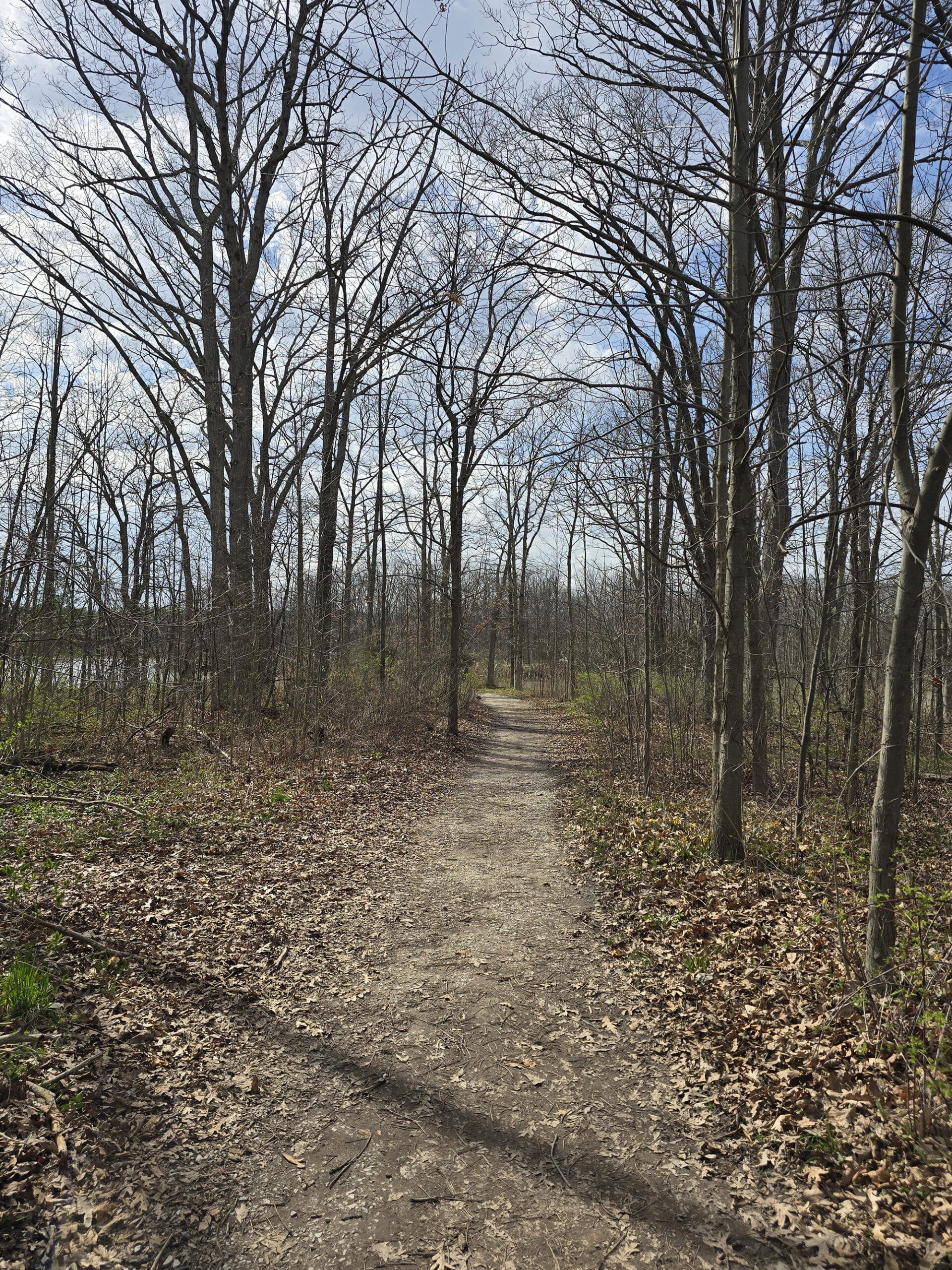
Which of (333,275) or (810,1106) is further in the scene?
(333,275)

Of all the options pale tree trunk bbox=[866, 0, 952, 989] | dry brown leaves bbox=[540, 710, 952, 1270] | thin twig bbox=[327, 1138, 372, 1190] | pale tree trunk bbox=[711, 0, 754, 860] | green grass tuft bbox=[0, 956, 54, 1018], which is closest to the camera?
dry brown leaves bbox=[540, 710, 952, 1270]

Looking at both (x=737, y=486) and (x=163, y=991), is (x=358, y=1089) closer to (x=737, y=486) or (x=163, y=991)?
(x=163, y=991)

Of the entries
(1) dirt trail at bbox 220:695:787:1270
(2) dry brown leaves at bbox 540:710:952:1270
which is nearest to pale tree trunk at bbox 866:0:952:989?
(2) dry brown leaves at bbox 540:710:952:1270

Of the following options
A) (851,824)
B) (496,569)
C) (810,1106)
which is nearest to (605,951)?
(810,1106)

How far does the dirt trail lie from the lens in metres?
2.71

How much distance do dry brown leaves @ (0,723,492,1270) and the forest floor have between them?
0.05 ft

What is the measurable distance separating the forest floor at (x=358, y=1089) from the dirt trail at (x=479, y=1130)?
0.04 feet

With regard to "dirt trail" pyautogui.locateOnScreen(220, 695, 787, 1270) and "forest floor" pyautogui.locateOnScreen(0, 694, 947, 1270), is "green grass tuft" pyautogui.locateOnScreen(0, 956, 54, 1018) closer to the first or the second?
"forest floor" pyautogui.locateOnScreen(0, 694, 947, 1270)

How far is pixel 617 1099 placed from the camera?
360 cm

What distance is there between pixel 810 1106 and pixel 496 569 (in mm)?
33466

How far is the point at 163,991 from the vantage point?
14.5 ft

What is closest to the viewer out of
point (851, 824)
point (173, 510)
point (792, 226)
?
point (792, 226)

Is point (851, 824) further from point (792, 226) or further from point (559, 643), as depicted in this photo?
point (559, 643)

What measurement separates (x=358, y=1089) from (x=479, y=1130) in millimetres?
755
